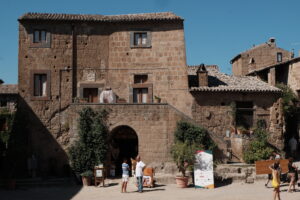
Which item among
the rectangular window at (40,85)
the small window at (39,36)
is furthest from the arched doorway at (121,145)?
the small window at (39,36)

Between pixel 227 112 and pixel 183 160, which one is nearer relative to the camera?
pixel 183 160

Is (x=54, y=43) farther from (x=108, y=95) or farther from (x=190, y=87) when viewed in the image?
(x=190, y=87)

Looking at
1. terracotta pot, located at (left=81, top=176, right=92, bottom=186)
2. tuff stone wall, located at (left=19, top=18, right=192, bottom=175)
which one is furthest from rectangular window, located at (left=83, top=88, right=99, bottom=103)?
terracotta pot, located at (left=81, top=176, right=92, bottom=186)

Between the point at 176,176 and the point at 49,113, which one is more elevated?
the point at 49,113

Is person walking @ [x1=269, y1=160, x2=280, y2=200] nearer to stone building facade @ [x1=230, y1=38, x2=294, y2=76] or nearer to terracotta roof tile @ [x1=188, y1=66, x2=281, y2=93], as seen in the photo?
terracotta roof tile @ [x1=188, y1=66, x2=281, y2=93]

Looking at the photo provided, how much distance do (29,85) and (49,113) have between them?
2.25m

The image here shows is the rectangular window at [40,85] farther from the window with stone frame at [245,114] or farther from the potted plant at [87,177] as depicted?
the window with stone frame at [245,114]

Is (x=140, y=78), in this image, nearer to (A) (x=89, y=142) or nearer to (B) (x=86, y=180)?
(A) (x=89, y=142)

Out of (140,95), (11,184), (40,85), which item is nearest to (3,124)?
(40,85)

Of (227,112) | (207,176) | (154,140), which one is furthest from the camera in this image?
(227,112)

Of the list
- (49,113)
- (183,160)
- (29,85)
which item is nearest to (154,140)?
(183,160)

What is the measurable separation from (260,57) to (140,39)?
18.5 m

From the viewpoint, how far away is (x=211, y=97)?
955 inches

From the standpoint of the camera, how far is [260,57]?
38.9 m
